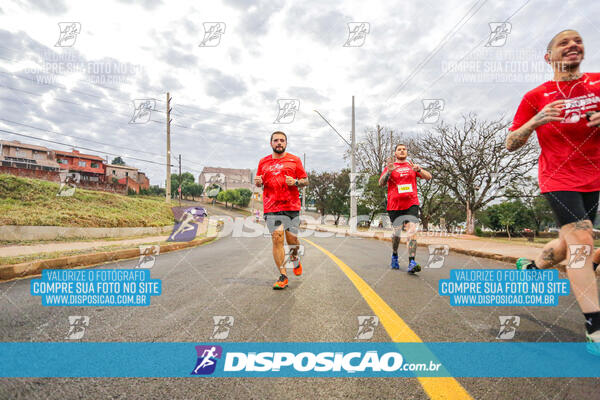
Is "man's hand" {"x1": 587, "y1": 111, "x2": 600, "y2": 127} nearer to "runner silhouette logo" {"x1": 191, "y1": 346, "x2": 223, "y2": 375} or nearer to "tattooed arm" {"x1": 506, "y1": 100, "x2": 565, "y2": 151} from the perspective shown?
"tattooed arm" {"x1": 506, "y1": 100, "x2": 565, "y2": 151}

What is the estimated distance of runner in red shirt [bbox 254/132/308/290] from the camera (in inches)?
156

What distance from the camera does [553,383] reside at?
4.41 feet

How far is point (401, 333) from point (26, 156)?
167 ft

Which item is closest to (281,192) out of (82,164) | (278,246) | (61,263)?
(278,246)

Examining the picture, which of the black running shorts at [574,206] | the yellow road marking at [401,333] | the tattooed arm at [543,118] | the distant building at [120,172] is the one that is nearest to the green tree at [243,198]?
the distant building at [120,172]

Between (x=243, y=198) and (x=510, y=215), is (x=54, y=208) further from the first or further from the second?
(x=243, y=198)

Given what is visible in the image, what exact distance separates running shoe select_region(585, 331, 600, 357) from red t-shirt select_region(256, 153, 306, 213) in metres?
2.92

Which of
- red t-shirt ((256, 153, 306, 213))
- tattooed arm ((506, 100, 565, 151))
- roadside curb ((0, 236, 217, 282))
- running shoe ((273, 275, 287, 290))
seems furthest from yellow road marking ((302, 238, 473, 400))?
roadside curb ((0, 236, 217, 282))

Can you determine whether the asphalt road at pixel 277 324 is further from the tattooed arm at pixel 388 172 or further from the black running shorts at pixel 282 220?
the tattooed arm at pixel 388 172

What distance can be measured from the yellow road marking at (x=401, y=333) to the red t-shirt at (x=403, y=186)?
5.54 ft

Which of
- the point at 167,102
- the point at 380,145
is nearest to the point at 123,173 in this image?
the point at 167,102

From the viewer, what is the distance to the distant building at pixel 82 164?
45.3 meters

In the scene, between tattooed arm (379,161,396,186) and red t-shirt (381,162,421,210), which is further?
red t-shirt (381,162,421,210)

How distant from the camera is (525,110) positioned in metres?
2.36
